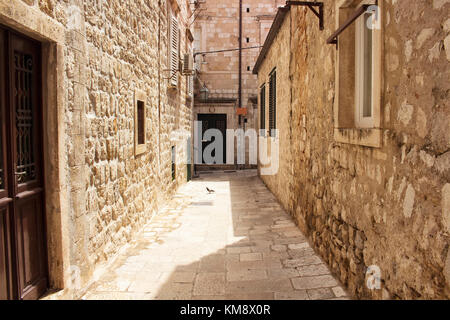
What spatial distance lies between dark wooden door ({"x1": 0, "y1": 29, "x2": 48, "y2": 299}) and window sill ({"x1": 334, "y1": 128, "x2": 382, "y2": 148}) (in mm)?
2455

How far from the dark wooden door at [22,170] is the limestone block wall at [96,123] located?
11 centimetres

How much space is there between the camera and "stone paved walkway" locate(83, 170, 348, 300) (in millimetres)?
3416

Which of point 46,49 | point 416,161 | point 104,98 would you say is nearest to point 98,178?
point 104,98

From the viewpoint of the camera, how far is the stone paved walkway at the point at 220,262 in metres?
3.42

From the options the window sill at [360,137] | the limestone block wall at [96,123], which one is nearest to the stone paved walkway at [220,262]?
the limestone block wall at [96,123]

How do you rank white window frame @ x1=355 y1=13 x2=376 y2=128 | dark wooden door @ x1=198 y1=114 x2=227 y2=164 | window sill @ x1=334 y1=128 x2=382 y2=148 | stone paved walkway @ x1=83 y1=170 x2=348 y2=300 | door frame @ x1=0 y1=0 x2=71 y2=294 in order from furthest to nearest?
dark wooden door @ x1=198 y1=114 x2=227 y2=164 < stone paved walkway @ x1=83 y1=170 x2=348 y2=300 < white window frame @ x1=355 y1=13 x2=376 y2=128 < door frame @ x1=0 y1=0 x2=71 y2=294 < window sill @ x1=334 y1=128 x2=382 y2=148

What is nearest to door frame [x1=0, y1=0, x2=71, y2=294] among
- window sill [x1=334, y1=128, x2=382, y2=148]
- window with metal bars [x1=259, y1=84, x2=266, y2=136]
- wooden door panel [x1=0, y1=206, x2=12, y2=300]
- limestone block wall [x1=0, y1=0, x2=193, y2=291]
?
limestone block wall [x1=0, y1=0, x2=193, y2=291]

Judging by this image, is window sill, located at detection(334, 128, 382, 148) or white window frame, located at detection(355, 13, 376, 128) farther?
white window frame, located at detection(355, 13, 376, 128)

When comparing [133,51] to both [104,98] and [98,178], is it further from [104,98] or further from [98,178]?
[98,178]

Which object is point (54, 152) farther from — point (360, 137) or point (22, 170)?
point (360, 137)

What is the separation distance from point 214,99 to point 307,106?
11269 millimetres

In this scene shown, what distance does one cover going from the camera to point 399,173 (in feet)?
7.28

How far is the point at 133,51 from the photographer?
17.5 ft

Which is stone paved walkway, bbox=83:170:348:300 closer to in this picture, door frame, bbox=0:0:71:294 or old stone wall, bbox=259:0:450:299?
old stone wall, bbox=259:0:450:299
